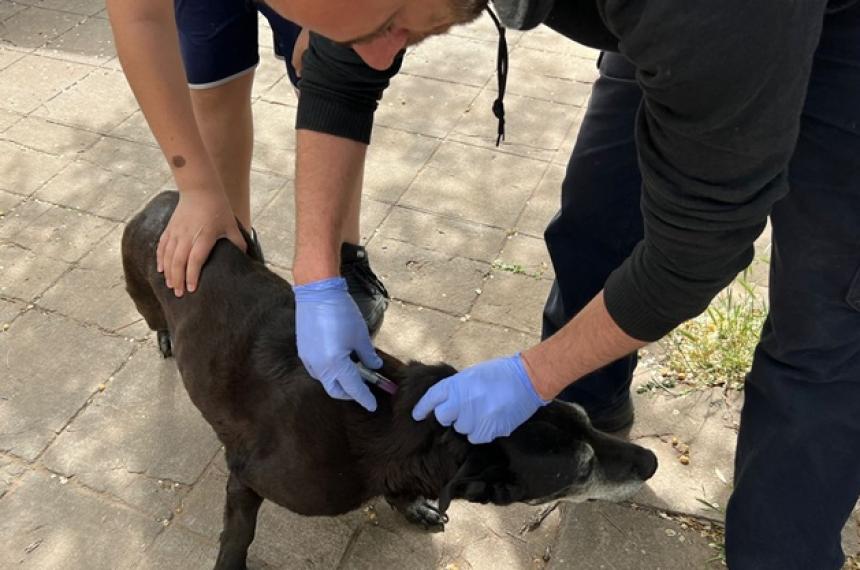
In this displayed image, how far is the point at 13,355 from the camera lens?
3646 mm

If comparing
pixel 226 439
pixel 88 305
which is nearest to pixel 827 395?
pixel 226 439

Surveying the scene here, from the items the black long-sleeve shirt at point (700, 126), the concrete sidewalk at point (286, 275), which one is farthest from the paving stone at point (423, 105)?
the black long-sleeve shirt at point (700, 126)

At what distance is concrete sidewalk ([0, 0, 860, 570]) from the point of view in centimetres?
295

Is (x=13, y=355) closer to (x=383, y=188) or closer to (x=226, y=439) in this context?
(x=226, y=439)

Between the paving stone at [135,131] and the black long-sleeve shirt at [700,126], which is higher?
the black long-sleeve shirt at [700,126]

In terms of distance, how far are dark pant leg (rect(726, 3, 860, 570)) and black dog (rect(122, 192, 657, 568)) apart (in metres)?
0.44

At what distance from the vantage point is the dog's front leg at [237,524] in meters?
2.66

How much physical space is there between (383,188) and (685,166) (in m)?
3.16

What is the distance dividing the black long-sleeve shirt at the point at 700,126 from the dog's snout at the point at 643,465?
2.71ft

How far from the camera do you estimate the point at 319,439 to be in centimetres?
246

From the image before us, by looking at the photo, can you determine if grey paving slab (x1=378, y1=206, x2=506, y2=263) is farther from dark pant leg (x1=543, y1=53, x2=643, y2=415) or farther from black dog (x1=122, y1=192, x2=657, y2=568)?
black dog (x1=122, y1=192, x2=657, y2=568)

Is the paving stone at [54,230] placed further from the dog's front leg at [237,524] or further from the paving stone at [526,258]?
the paving stone at [526,258]

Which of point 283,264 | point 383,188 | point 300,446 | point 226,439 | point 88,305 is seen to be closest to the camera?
point 300,446

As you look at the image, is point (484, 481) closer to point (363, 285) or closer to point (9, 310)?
A: point (363, 285)
